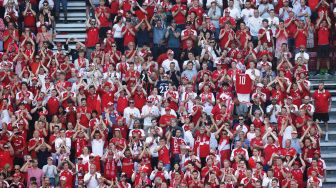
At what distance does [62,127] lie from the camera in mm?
36500

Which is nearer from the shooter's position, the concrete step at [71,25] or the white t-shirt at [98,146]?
the white t-shirt at [98,146]

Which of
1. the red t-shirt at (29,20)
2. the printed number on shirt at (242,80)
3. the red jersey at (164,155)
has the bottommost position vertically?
the red jersey at (164,155)

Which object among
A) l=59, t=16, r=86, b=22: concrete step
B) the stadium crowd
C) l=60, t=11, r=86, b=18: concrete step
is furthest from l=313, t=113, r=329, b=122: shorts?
l=60, t=11, r=86, b=18: concrete step

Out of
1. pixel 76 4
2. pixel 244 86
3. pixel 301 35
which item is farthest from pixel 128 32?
pixel 301 35

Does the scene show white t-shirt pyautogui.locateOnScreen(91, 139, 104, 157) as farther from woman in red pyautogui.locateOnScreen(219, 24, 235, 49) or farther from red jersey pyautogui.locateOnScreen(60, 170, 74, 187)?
woman in red pyautogui.locateOnScreen(219, 24, 235, 49)

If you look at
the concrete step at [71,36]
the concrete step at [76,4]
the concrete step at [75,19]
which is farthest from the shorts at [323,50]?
the concrete step at [76,4]

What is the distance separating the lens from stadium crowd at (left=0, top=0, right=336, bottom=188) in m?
35.2

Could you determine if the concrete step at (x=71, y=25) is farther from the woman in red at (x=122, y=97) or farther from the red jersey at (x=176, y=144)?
the red jersey at (x=176, y=144)

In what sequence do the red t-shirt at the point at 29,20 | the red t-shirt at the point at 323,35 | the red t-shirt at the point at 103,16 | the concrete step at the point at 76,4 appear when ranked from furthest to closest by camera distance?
the concrete step at the point at 76,4, the red t-shirt at the point at 29,20, the red t-shirt at the point at 103,16, the red t-shirt at the point at 323,35

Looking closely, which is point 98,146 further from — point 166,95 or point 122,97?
point 166,95

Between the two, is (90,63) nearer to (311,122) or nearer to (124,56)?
(124,56)

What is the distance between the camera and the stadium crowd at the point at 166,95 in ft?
115

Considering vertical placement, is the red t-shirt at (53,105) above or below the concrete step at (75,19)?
below

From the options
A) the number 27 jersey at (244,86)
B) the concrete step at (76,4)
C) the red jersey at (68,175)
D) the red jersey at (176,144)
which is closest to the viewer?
the red jersey at (68,175)
